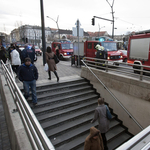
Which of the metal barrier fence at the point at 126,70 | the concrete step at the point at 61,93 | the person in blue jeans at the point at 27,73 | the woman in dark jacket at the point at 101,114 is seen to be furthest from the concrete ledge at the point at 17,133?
the metal barrier fence at the point at 126,70

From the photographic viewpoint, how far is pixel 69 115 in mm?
5211

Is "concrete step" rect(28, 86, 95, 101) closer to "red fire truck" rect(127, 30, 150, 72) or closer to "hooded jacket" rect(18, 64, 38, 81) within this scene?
"hooded jacket" rect(18, 64, 38, 81)

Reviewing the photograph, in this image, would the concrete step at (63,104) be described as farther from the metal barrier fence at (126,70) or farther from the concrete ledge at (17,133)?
the metal barrier fence at (126,70)

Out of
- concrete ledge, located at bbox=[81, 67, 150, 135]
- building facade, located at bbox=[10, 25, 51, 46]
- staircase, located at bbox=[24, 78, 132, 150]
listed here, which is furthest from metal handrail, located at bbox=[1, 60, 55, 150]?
building facade, located at bbox=[10, 25, 51, 46]

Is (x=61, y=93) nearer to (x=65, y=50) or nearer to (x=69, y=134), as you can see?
(x=69, y=134)

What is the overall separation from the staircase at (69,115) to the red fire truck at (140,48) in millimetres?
3436

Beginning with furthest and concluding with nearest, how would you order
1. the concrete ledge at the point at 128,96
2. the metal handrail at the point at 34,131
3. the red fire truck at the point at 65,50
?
the red fire truck at the point at 65,50 → the concrete ledge at the point at 128,96 → the metal handrail at the point at 34,131

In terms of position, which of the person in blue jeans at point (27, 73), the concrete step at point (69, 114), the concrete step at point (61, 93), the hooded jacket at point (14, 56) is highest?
the hooded jacket at point (14, 56)

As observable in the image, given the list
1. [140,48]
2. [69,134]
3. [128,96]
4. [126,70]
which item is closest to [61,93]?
[69,134]

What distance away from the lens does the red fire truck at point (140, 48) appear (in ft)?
23.8

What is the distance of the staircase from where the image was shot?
441 cm

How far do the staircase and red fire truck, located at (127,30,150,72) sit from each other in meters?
3.44

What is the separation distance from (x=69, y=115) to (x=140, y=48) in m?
5.78

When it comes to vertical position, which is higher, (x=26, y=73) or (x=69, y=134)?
(x=26, y=73)
